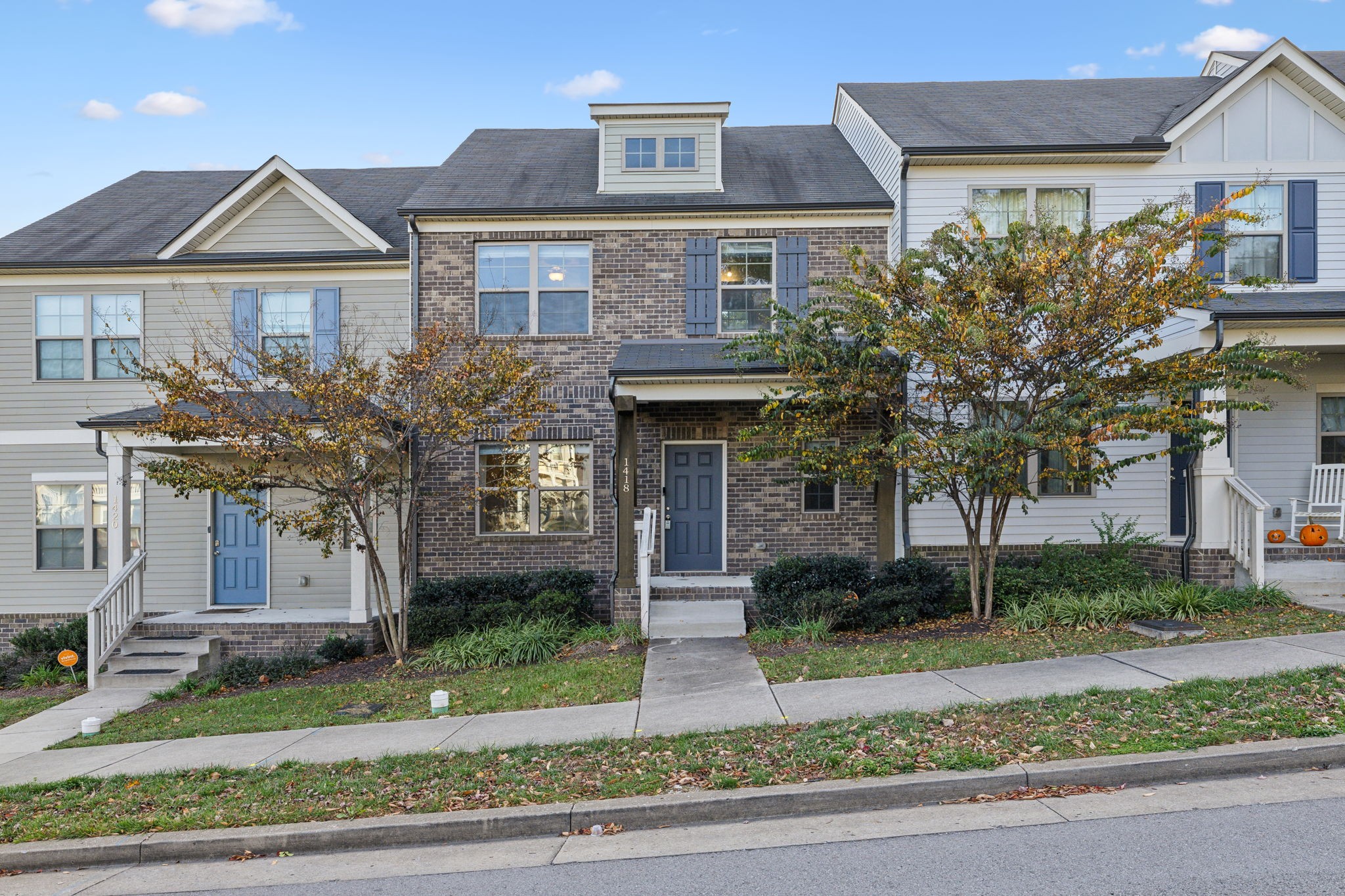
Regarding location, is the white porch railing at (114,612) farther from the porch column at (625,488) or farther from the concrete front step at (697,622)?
the concrete front step at (697,622)

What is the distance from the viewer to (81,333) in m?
13.7

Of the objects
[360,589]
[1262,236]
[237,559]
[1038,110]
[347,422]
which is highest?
[1038,110]

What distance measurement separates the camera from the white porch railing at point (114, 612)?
35.9ft

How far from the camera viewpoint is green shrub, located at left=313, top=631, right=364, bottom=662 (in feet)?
36.9

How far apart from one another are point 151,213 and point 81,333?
283 centimetres

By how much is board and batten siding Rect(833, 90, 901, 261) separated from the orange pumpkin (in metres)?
6.15

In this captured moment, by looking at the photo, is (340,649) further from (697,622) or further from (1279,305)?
(1279,305)

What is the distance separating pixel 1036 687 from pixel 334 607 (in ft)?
33.1

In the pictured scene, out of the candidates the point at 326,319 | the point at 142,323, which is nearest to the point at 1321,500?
the point at 326,319

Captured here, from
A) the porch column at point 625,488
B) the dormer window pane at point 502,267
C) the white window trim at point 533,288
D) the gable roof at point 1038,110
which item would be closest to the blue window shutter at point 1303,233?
the gable roof at point 1038,110

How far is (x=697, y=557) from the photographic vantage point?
1294 cm

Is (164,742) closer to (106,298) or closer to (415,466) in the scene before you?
(415,466)

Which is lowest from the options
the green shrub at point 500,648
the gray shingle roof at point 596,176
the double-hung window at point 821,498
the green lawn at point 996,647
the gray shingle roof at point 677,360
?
the green shrub at point 500,648

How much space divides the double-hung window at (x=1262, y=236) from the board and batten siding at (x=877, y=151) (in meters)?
4.56
